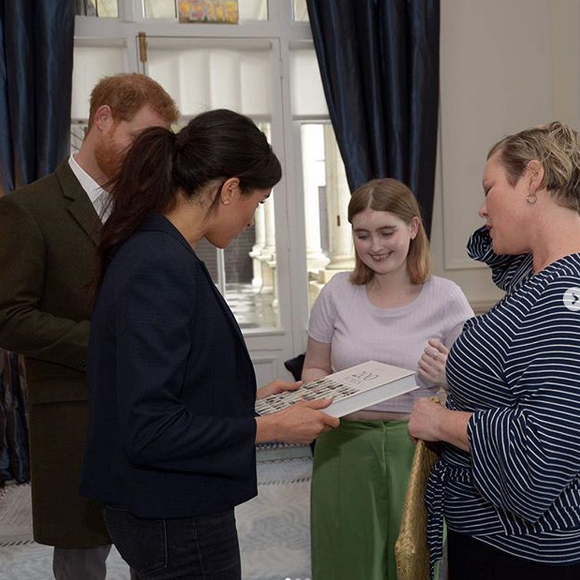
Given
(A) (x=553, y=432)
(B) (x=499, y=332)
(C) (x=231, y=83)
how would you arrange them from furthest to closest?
(C) (x=231, y=83), (B) (x=499, y=332), (A) (x=553, y=432)

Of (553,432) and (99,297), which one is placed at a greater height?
(99,297)

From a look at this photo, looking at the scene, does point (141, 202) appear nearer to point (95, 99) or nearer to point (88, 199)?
point (88, 199)

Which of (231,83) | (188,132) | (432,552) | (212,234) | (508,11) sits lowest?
(432,552)

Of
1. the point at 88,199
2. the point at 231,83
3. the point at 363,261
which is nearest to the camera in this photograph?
the point at 88,199

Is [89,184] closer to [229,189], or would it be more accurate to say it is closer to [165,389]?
[229,189]

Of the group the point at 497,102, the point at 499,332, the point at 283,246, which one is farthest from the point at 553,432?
the point at 497,102

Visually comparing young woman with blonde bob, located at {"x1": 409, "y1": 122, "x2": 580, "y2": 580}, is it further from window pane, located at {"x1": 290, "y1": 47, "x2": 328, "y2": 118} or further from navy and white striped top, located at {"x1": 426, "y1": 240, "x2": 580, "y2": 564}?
window pane, located at {"x1": 290, "y1": 47, "x2": 328, "y2": 118}

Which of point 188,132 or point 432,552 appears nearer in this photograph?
point 188,132

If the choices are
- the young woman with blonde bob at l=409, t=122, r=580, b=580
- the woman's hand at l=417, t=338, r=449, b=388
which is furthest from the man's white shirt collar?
the young woman with blonde bob at l=409, t=122, r=580, b=580

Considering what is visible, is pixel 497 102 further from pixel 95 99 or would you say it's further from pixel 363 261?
pixel 95 99

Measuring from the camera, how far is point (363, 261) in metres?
2.22

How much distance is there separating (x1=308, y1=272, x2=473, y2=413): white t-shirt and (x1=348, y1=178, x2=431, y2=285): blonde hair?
2.0 inches

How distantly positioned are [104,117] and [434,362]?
3.49 feet

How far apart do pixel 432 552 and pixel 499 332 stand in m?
0.55
